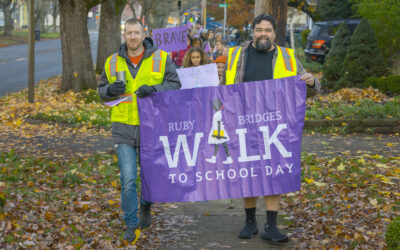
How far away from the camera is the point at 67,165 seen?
9.52 metres

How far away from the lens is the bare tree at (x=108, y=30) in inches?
939

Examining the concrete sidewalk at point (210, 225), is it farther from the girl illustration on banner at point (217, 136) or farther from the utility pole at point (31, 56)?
the utility pole at point (31, 56)

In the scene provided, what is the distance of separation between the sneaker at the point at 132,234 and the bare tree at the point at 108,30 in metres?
18.0

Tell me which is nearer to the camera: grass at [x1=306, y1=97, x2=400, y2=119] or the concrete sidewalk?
the concrete sidewalk

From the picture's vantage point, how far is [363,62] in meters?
17.8

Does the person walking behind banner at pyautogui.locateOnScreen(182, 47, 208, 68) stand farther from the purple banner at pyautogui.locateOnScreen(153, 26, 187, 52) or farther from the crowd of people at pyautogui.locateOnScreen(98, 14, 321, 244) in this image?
the crowd of people at pyautogui.locateOnScreen(98, 14, 321, 244)

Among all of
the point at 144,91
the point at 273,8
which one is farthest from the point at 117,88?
the point at 273,8

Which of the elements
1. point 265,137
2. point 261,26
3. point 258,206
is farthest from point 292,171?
point 258,206

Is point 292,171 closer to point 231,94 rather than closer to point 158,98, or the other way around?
point 231,94

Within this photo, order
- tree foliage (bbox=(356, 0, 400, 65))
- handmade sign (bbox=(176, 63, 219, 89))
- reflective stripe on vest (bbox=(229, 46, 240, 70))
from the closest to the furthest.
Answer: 1. reflective stripe on vest (bbox=(229, 46, 240, 70))
2. handmade sign (bbox=(176, 63, 219, 89))
3. tree foliage (bbox=(356, 0, 400, 65))

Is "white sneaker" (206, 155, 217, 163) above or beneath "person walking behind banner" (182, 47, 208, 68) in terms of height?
beneath

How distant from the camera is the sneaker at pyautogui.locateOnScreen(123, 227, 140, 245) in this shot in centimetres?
605

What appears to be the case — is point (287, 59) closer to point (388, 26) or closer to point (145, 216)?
point (145, 216)

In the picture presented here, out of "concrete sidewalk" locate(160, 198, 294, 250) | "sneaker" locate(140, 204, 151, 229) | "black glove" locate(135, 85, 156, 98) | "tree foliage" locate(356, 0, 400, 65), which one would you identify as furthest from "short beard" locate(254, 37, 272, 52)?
"tree foliage" locate(356, 0, 400, 65)
